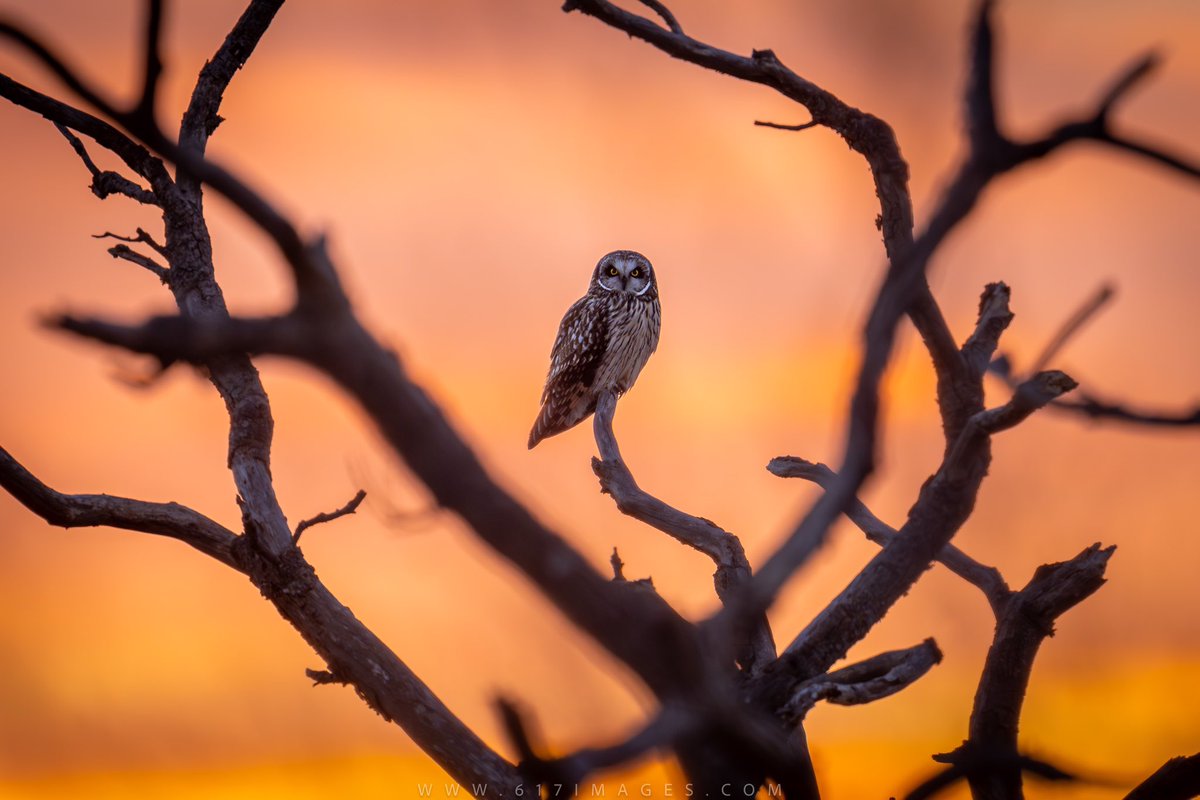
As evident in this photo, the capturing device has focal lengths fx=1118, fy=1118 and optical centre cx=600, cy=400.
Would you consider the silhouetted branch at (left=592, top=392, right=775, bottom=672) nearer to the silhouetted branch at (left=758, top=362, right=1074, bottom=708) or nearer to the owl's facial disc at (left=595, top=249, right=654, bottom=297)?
the silhouetted branch at (left=758, top=362, right=1074, bottom=708)

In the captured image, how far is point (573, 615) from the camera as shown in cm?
263

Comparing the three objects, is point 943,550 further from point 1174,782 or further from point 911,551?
point 911,551

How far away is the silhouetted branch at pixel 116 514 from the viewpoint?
17.8 ft

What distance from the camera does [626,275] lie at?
11336 mm

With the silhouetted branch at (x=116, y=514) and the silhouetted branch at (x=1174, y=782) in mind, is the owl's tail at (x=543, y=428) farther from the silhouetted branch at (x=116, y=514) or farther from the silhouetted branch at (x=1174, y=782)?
the silhouetted branch at (x=1174, y=782)

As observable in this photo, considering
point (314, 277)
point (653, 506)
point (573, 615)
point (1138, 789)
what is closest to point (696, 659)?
point (573, 615)

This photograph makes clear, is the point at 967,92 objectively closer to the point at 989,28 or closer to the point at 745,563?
the point at 989,28

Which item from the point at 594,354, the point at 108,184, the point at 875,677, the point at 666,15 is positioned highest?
the point at 594,354

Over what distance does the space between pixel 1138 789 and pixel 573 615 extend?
3.66 meters

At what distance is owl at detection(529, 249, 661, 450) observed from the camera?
10562 millimetres

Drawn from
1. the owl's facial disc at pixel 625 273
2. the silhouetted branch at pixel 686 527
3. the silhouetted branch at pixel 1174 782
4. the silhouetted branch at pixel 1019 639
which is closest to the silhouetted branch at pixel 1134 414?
the silhouetted branch at pixel 1019 639

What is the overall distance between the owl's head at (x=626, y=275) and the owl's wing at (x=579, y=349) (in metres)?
0.29

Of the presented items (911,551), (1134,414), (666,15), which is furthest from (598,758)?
(666,15)

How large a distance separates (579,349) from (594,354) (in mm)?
188
